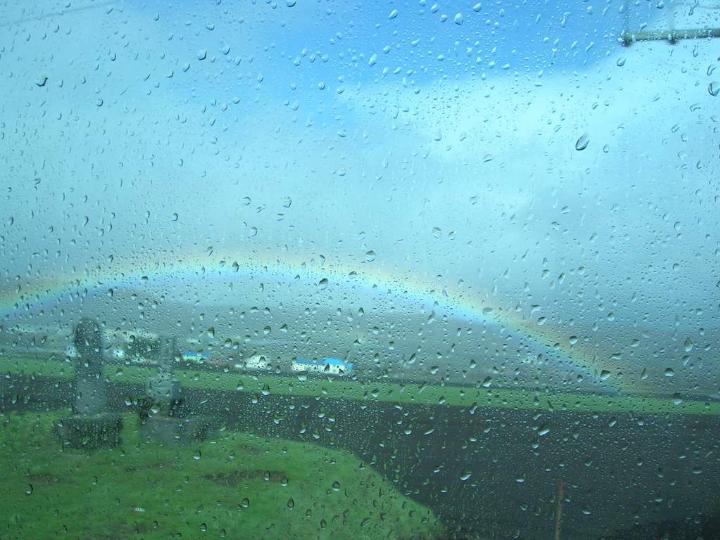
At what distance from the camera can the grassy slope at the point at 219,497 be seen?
3709mm

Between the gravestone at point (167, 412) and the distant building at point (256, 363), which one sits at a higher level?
the distant building at point (256, 363)

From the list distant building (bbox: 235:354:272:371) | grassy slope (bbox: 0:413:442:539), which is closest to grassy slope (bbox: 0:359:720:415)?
distant building (bbox: 235:354:272:371)

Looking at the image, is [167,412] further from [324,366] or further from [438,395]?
[438,395]

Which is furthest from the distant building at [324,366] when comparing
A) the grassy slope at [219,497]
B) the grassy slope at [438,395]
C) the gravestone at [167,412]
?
the gravestone at [167,412]

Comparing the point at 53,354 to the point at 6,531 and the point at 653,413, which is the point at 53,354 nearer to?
the point at 6,531

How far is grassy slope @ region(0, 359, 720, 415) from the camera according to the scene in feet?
12.6

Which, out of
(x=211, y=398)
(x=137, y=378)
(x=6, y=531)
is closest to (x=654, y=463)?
(x=211, y=398)

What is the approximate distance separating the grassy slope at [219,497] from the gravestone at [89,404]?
0.24 feet

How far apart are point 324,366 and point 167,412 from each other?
82 cm

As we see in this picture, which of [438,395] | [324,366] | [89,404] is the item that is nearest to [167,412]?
[89,404]

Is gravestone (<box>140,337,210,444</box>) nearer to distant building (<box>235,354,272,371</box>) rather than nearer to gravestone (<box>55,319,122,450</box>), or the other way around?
gravestone (<box>55,319,122,450</box>)

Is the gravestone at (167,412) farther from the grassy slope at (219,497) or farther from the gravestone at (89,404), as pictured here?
the gravestone at (89,404)

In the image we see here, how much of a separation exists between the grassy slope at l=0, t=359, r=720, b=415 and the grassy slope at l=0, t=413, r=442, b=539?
0.26 meters

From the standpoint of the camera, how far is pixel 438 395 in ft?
13.0
